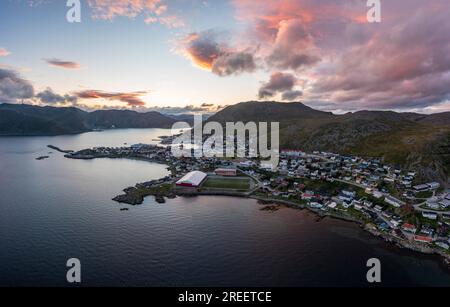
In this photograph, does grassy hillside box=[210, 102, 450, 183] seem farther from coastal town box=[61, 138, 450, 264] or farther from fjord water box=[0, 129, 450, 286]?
fjord water box=[0, 129, 450, 286]

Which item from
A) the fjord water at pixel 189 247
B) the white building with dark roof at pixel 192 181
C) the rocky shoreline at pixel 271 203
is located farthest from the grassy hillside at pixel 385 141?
the white building with dark roof at pixel 192 181

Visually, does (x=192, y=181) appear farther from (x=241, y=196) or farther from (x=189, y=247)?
(x=189, y=247)

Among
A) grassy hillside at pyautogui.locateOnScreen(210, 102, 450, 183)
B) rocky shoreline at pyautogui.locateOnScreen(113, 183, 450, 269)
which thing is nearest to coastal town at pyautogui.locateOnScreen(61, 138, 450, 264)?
rocky shoreline at pyautogui.locateOnScreen(113, 183, 450, 269)

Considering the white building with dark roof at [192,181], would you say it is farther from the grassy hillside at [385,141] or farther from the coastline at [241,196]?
the grassy hillside at [385,141]

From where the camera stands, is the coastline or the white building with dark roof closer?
the coastline

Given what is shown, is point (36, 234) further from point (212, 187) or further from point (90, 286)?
point (212, 187)

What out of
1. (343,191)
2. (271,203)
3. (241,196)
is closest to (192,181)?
(241,196)

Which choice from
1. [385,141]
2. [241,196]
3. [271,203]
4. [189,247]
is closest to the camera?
[189,247]
